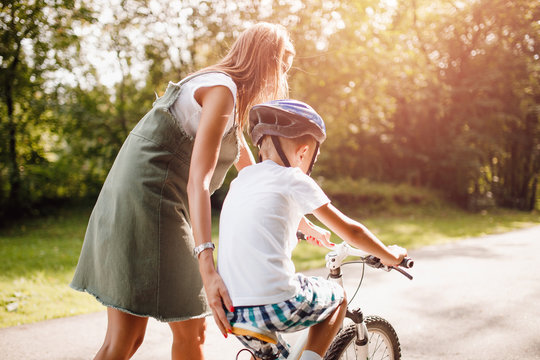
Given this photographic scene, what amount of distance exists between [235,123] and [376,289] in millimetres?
3977

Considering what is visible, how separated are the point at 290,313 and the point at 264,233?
12.0 inches

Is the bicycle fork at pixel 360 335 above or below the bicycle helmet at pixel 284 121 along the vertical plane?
below

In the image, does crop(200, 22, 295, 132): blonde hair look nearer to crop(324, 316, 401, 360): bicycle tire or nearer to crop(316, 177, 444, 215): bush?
crop(324, 316, 401, 360): bicycle tire

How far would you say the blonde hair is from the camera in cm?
194

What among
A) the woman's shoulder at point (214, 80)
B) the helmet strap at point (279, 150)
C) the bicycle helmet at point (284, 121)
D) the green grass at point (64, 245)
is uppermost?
the woman's shoulder at point (214, 80)

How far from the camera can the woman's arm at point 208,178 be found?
169 cm

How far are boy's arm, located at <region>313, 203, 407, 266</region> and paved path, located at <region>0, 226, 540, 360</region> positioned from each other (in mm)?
1875

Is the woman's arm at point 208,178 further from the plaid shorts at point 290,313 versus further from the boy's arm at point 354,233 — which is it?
the boy's arm at point 354,233

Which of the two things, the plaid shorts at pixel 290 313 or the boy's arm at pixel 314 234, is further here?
the boy's arm at pixel 314 234

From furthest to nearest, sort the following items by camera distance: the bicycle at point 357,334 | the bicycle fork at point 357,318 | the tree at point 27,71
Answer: the tree at point 27,71, the bicycle fork at point 357,318, the bicycle at point 357,334

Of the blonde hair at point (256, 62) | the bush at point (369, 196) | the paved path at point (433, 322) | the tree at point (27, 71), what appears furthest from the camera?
the bush at point (369, 196)

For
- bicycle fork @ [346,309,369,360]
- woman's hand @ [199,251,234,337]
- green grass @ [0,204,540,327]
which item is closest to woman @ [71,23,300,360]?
woman's hand @ [199,251,234,337]

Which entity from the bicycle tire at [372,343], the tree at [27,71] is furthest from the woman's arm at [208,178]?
the tree at [27,71]

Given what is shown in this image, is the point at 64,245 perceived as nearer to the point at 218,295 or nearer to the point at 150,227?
the point at 150,227
